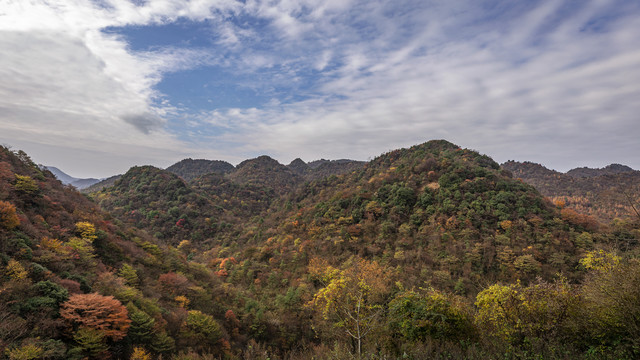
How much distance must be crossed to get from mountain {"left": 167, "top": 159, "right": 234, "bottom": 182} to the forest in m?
129

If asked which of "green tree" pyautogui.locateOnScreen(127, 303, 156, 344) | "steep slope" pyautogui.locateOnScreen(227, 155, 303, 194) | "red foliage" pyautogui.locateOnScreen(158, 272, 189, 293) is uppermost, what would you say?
"steep slope" pyautogui.locateOnScreen(227, 155, 303, 194)

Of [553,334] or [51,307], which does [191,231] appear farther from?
[553,334]

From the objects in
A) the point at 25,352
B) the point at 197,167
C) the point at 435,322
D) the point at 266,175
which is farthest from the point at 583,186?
the point at 197,167

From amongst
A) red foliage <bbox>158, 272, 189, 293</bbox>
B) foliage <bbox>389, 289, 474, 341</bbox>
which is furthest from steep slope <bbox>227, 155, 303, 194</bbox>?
foliage <bbox>389, 289, 474, 341</bbox>

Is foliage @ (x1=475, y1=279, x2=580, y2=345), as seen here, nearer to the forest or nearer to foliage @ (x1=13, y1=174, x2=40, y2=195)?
the forest

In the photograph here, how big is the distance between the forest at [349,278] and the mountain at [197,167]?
423 feet

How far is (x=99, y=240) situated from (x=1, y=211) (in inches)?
299

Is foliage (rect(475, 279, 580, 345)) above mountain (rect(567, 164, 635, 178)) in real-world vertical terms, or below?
below

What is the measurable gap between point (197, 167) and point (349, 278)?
196460mm

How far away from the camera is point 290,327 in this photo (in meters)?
21.4

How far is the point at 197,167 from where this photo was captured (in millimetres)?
183250

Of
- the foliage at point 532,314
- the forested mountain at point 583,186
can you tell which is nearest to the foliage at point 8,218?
the foliage at point 532,314

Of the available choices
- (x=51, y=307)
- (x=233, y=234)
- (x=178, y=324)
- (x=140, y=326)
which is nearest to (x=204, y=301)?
(x=178, y=324)

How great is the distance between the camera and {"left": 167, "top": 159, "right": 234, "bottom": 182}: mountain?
6959 inches
